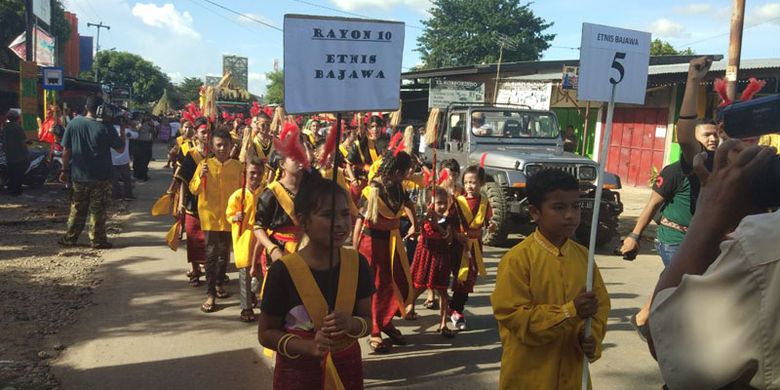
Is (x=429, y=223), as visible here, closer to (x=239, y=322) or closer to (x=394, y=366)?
(x=394, y=366)

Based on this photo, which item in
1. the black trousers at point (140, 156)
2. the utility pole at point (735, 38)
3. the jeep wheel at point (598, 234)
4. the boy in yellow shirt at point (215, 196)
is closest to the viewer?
the boy in yellow shirt at point (215, 196)

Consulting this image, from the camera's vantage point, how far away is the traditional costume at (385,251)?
494cm

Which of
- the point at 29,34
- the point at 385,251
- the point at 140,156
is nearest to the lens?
the point at 385,251

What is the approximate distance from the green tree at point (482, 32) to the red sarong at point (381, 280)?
43791mm

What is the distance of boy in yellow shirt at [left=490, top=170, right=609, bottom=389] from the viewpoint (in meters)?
2.54

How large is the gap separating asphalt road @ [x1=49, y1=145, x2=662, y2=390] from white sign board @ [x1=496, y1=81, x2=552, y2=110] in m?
9.70

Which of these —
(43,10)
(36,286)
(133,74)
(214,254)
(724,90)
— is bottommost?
(36,286)

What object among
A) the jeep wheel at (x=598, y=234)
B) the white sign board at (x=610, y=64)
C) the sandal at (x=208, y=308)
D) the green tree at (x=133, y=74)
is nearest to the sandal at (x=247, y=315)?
the sandal at (x=208, y=308)

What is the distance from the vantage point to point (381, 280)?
4.95 metres

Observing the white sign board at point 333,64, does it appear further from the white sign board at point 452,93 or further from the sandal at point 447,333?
the white sign board at point 452,93

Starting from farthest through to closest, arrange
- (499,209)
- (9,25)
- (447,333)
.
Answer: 1. (9,25)
2. (499,209)
3. (447,333)

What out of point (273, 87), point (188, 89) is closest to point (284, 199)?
point (188, 89)

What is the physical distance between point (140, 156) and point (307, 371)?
15.0 meters

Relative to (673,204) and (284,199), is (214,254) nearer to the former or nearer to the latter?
(284,199)
